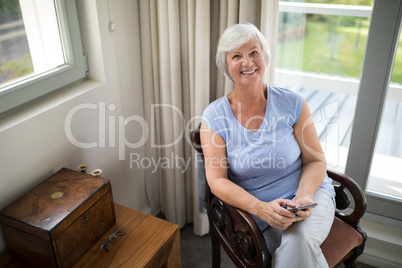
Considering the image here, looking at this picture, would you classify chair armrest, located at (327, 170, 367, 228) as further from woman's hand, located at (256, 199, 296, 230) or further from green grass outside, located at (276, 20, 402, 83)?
green grass outside, located at (276, 20, 402, 83)

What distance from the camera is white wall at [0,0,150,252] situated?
1.45m

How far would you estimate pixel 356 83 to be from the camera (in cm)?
207

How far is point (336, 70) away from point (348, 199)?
3.21 ft

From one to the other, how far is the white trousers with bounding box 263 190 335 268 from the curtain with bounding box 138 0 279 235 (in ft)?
2.36

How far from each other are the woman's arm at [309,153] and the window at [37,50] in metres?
1.07

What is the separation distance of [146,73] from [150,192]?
2.59ft

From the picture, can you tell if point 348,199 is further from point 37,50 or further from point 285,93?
point 37,50

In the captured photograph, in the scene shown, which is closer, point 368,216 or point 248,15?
point 248,15

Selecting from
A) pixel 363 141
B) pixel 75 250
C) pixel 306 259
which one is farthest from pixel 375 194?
pixel 75 250

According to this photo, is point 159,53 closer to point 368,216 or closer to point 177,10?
point 177,10

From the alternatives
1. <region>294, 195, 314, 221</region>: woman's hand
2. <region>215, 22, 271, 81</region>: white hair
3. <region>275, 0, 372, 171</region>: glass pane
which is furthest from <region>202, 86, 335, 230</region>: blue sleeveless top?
<region>275, 0, 372, 171</region>: glass pane

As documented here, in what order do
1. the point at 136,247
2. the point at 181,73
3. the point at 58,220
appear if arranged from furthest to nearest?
the point at 181,73
the point at 136,247
the point at 58,220

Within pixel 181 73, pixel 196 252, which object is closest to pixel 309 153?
pixel 181 73

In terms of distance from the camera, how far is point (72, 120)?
1.67 meters
